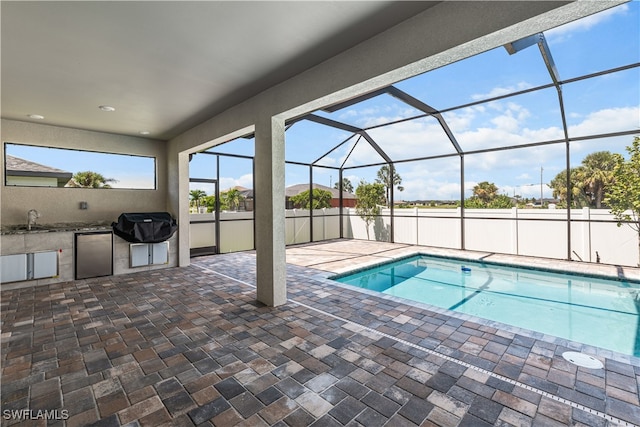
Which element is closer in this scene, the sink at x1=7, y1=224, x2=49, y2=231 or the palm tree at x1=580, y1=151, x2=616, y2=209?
the sink at x1=7, y1=224, x2=49, y2=231

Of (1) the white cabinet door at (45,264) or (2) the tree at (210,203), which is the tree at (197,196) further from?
(1) the white cabinet door at (45,264)

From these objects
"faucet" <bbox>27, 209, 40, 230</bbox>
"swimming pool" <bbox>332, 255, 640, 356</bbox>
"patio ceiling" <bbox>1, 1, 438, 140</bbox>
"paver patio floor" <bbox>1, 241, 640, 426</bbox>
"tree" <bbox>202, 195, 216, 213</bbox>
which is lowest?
"swimming pool" <bbox>332, 255, 640, 356</bbox>

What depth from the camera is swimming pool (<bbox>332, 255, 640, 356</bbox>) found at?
3.62m

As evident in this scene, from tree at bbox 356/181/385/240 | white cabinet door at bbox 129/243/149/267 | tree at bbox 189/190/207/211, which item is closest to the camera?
white cabinet door at bbox 129/243/149/267

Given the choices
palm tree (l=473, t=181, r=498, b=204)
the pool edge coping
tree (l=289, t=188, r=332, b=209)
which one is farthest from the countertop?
palm tree (l=473, t=181, r=498, b=204)

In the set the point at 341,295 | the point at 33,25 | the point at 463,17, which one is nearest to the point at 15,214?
the point at 33,25

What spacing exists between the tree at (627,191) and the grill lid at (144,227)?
888cm

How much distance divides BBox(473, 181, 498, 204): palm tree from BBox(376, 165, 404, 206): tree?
2.77 m

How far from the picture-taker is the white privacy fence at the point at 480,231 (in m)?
6.06

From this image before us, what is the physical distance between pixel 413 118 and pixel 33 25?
638cm

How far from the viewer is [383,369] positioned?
2330mm

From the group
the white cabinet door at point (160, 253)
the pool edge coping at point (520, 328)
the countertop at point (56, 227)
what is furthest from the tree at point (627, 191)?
the countertop at point (56, 227)

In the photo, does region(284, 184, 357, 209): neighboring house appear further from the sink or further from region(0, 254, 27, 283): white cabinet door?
region(0, 254, 27, 283): white cabinet door

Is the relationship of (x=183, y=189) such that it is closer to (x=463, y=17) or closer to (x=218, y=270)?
(x=218, y=270)
